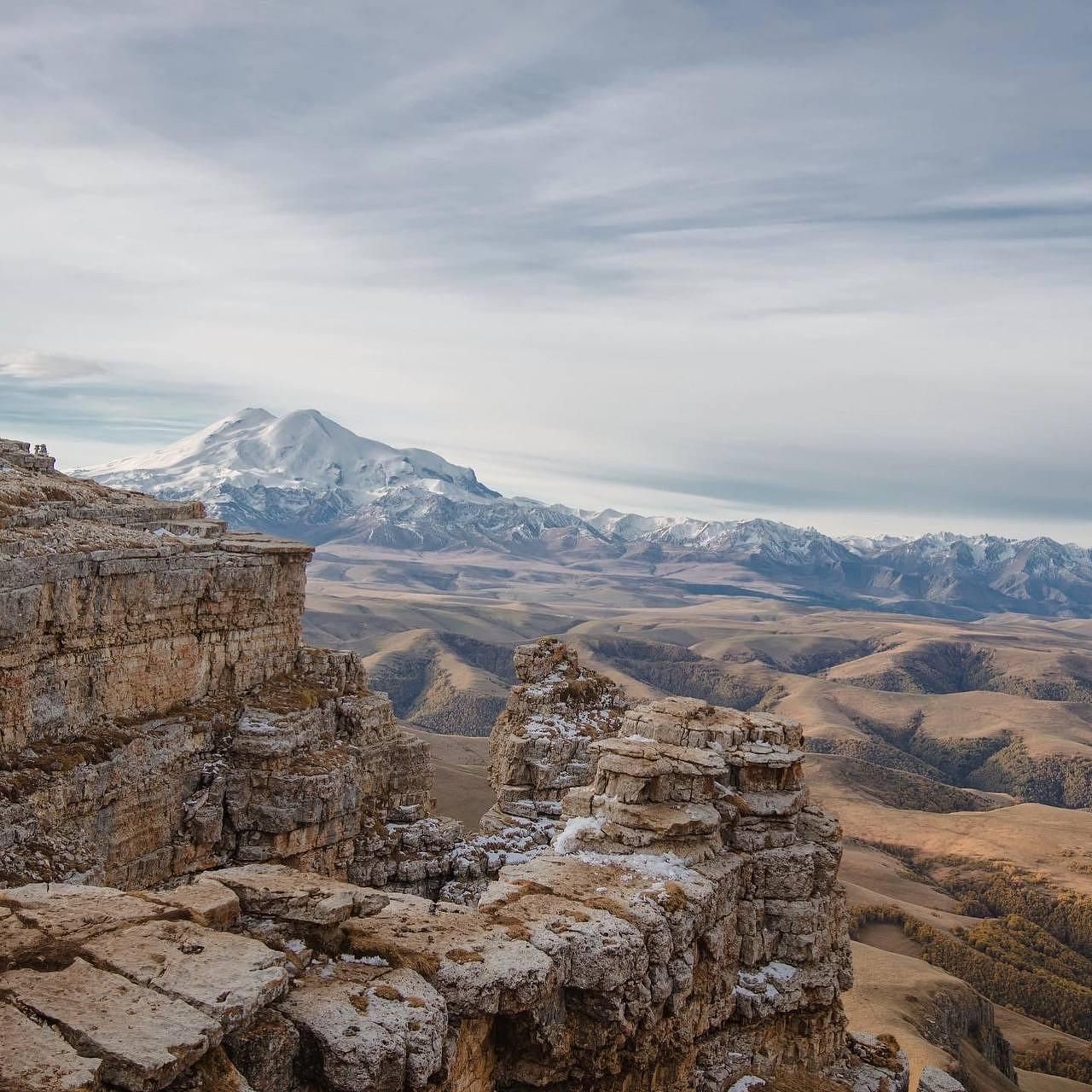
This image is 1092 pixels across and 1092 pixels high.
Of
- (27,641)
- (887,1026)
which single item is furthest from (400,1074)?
(887,1026)

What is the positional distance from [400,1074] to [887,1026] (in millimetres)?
49207

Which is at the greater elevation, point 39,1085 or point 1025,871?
point 39,1085

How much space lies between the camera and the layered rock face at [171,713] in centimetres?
2455

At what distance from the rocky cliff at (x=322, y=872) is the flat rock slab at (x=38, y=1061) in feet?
0.11

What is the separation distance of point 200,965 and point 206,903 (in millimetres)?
2141

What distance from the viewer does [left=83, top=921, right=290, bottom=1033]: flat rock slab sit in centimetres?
1218

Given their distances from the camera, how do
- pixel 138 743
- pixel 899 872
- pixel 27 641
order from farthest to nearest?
pixel 899 872
pixel 138 743
pixel 27 641

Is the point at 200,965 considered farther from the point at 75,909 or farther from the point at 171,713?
the point at 171,713

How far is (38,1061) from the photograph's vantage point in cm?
1021

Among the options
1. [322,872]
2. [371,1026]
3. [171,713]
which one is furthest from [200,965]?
[322,872]

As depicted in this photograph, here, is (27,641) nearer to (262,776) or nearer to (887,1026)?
(262,776)

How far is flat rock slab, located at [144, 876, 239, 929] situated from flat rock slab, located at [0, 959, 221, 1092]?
2.34 meters

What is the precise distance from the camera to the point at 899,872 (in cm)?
10912

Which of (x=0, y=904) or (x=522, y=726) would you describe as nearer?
(x=0, y=904)
